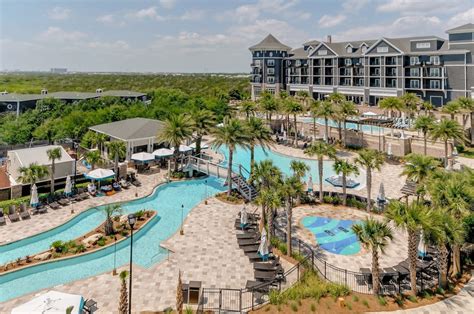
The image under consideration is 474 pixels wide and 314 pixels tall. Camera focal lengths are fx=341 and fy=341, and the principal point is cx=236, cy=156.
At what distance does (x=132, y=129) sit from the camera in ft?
121

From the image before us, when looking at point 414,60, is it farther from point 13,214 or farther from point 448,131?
point 13,214

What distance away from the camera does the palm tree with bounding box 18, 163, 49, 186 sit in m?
24.2

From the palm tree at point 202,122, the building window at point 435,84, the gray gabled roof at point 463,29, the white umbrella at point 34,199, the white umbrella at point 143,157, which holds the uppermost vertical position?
the gray gabled roof at point 463,29

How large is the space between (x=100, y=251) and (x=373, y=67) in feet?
203

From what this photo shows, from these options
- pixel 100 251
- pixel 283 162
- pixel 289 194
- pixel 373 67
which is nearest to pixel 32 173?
pixel 100 251

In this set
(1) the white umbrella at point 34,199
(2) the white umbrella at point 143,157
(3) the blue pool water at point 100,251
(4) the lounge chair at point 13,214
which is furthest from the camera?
(2) the white umbrella at point 143,157

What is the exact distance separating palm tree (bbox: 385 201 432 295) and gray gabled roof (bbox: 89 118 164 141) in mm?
27658

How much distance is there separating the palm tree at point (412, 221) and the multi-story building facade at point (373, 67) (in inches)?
2035

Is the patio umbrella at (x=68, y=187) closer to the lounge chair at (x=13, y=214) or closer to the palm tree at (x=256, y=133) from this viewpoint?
the lounge chair at (x=13, y=214)

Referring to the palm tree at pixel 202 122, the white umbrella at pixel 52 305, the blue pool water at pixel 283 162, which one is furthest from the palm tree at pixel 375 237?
the palm tree at pixel 202 122

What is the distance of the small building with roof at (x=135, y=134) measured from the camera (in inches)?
1384

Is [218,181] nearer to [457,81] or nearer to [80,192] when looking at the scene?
[80,192]

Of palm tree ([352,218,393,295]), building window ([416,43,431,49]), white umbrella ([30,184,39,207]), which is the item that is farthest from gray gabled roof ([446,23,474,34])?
white umbrella ([30,184,39,207])

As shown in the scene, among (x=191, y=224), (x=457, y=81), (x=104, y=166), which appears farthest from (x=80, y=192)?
(x=457, y=81)
